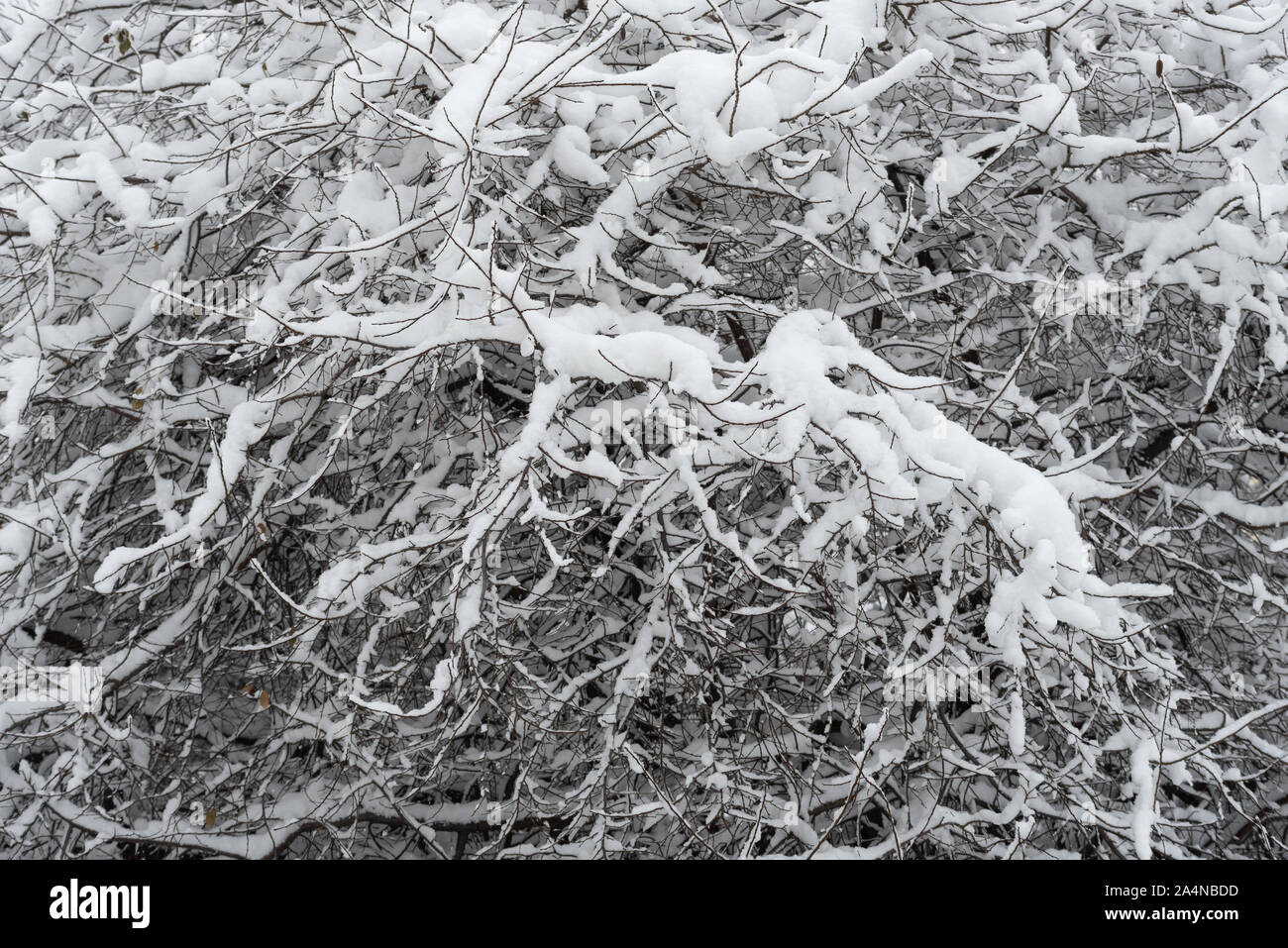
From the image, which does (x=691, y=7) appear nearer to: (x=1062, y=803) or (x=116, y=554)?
(x=116, y=554)

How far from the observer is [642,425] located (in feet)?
8.59

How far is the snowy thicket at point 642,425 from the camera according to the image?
92.0 inches

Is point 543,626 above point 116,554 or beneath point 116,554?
beneath

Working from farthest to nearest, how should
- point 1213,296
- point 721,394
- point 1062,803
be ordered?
point 1062,803 < point 1213,296 < point 721,394

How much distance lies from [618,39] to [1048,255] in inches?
64.8

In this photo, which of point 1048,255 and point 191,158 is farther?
point 1048,255

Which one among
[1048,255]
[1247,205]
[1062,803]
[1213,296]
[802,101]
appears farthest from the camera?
[1048,255]

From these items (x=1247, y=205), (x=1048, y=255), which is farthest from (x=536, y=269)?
(x=1247, y=205)

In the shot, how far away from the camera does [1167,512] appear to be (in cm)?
322

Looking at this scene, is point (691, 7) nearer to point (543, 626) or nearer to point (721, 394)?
point (721, 394)

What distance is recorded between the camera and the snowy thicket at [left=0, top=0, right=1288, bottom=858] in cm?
234
